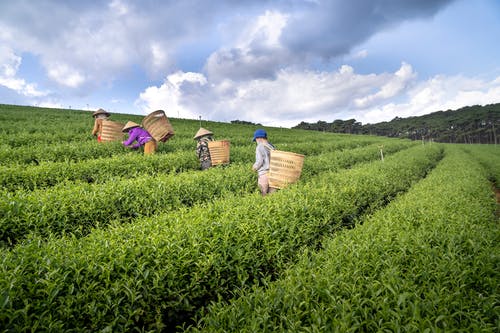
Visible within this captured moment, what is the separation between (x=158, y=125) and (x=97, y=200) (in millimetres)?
4816

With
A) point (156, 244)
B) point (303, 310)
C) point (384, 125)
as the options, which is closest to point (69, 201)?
point (156, 244)

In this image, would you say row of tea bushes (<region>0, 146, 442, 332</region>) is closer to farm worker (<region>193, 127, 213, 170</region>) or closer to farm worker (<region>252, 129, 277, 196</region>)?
farm worker (<region>252, 129, 277, 196</region>)

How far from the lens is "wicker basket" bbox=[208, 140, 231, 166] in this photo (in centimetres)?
913

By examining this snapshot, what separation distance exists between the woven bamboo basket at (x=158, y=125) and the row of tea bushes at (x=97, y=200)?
2.30 metres

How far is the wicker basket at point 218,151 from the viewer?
360 inches

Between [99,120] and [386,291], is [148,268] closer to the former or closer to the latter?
[386,291]

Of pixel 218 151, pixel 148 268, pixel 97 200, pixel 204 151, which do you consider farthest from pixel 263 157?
pixel 148 268

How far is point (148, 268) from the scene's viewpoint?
2.78 metres

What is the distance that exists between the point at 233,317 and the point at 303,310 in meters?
0.57

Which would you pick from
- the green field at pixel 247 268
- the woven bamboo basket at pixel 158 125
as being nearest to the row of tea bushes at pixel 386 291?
the green field at pixel 247 268

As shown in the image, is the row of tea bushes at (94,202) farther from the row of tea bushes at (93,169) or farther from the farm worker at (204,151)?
the farm worker at (204,151)

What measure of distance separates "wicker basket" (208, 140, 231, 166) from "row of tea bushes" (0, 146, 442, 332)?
4.67 metres

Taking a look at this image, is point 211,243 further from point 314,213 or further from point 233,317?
point 314,213

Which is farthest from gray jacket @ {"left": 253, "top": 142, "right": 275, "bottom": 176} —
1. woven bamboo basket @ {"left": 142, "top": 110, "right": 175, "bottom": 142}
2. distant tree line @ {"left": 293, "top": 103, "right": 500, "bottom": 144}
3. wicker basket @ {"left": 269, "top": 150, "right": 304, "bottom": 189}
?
distant tree line @ {"left": 293, "top": 103, "right": 500, "bottom": 144}
